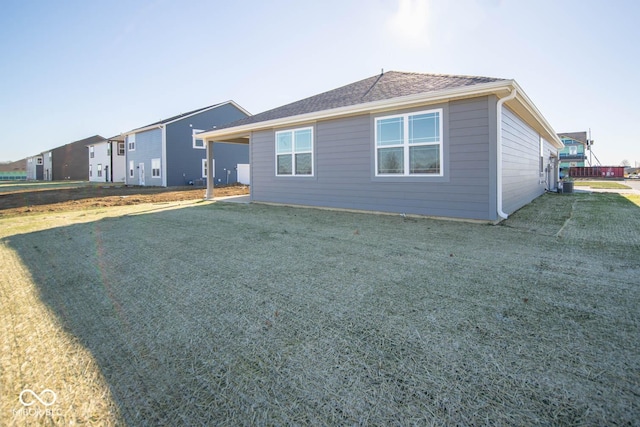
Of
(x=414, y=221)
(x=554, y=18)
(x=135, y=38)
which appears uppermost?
(x=135, y=38)

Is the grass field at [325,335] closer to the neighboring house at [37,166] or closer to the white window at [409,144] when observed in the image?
the white window at [409,144]

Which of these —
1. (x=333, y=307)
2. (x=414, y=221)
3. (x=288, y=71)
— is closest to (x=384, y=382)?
(x=333, y=307)

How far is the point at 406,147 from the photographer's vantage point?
7273 millimetres

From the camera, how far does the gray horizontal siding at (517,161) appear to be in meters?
7.10

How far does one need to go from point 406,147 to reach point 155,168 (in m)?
22.8

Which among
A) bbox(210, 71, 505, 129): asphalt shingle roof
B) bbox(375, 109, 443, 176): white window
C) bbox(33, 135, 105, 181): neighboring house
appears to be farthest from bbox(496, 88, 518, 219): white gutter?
bbox(33, 135, 105, 181): neighboring house

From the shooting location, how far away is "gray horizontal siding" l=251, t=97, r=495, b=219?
6383 millimetres

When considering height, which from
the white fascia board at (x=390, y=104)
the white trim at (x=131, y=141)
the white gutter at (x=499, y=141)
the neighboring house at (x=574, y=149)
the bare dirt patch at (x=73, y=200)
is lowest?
the bare dirt patch at (x=73, y=200)

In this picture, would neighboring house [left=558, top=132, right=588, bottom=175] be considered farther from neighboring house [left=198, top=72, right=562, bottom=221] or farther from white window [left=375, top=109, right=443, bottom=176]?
white window [left=375, top=109, right=443, bottom=176]

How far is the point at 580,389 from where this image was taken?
1.60 metres

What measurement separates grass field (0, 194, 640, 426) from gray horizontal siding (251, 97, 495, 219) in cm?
221

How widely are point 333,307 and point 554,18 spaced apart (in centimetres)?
1091

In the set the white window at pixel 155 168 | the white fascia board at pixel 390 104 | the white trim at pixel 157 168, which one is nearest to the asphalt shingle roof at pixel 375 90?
the white fascia board at pixel 390 104

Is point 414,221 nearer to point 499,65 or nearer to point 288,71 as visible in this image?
point 499,65
